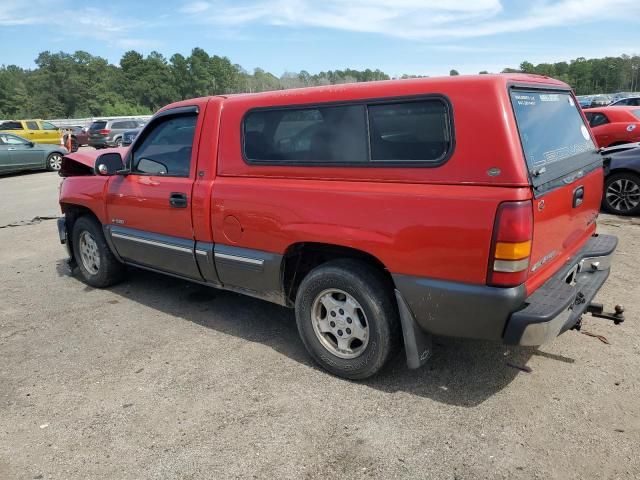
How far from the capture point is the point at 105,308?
4.84 metres

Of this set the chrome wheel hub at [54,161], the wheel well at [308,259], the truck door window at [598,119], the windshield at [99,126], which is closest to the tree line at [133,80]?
the windshield at [99,126]

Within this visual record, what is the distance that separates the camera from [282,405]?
3098mm

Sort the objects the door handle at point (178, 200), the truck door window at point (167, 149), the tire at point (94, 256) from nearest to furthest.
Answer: the door handle at point (178, 200)
the truck door window at point (167, 149)
the tire at point (94, 256)

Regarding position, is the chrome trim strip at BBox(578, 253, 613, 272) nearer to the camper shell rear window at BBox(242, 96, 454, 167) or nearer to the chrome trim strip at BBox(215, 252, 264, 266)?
the camper shell rear window at BBox(242, 96, 454, 167)

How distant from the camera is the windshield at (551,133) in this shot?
9.00 feet

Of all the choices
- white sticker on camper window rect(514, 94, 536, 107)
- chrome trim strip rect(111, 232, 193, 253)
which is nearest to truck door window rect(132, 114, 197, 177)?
chrome trim strip rect(111, 232, 193, 253)

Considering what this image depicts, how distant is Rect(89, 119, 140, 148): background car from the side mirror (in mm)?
22885

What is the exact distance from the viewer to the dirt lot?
258cm

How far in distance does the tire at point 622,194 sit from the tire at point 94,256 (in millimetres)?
6909

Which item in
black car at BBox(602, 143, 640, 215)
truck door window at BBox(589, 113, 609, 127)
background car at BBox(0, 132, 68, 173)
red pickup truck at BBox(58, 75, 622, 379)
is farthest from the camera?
background car at BBox(0, 132, 68, 173)

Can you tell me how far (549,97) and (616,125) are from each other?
879 cm

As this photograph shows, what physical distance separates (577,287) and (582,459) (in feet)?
3.56

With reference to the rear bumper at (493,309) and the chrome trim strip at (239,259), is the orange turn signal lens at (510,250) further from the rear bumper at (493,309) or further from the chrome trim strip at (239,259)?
the chrome trim strip at (239,259)

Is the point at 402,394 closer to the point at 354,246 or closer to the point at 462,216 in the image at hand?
the point at 354,246
